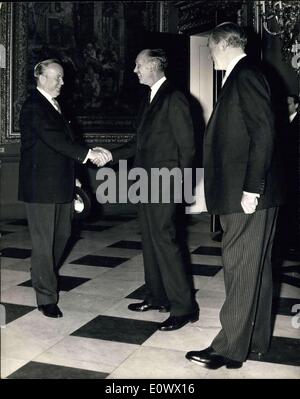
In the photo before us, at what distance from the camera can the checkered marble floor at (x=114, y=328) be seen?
2.60 metres

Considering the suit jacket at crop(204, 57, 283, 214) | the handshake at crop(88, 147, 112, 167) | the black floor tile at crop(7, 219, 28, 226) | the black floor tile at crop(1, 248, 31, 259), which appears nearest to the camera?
the suit jacket at crop(204, 57, 283, 214)

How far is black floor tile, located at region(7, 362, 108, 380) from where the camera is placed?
2508 mm

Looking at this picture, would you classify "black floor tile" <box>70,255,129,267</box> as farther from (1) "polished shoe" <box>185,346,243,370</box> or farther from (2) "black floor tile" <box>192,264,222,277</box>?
(1) "polished shoe" <box>185,346,243,370</box>

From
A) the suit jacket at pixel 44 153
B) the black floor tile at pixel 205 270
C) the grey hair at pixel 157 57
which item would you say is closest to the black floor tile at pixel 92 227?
the black floor tile at pixel 205 270

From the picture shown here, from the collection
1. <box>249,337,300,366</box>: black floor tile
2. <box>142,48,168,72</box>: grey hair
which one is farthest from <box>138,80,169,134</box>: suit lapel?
<box>249,337,300,366</box>: black floor tile

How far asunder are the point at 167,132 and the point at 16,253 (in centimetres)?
281

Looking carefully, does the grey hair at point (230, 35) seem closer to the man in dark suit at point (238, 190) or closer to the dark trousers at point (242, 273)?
the man in dark suit at point (238, 190)

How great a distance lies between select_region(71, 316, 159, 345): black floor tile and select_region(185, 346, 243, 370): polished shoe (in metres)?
0.41

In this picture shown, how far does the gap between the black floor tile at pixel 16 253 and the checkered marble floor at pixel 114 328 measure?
0.01 m

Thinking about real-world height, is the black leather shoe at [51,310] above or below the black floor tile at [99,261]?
above

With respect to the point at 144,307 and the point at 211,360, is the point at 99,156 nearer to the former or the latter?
the point at 144,307

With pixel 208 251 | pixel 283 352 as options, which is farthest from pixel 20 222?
pixel 283 352
